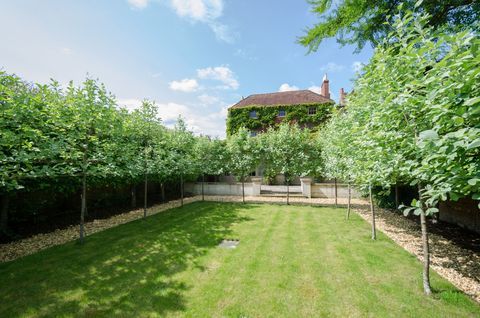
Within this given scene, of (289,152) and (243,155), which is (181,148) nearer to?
(243,155)

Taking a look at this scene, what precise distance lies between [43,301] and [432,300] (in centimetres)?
834

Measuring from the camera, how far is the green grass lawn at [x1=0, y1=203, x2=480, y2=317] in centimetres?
454

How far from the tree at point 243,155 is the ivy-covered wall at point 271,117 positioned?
1365 cm

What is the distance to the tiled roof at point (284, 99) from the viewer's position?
32469mm

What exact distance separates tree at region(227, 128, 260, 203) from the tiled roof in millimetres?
17443

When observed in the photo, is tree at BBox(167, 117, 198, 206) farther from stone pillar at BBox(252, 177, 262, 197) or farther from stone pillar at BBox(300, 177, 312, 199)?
stone pillar at BBox(300, 177, 312, 199)

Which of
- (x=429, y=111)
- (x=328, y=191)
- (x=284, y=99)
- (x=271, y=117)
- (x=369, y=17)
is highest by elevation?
(x=284, y=99)

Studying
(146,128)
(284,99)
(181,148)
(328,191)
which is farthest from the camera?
(284,99)

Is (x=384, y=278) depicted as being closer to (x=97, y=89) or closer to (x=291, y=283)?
(x=291, y=283)

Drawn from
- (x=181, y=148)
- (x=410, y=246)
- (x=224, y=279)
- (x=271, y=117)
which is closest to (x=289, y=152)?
(x=181, y=148)

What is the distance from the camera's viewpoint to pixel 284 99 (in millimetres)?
34094

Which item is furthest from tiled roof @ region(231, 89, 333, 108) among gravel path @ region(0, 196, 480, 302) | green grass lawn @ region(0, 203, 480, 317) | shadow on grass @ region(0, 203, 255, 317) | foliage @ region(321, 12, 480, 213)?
shadow on grass @ region(0, 203, 255, 317)

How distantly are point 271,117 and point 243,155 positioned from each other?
17.0 meters

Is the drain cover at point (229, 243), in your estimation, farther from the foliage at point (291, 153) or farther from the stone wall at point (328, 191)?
the stone wall at point (328, 191)
